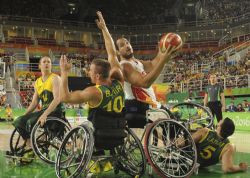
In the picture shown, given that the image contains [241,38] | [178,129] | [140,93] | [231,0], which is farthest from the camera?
[231,0]

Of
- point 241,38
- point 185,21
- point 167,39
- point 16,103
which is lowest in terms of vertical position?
point 16,103

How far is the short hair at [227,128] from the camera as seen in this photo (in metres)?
5.45

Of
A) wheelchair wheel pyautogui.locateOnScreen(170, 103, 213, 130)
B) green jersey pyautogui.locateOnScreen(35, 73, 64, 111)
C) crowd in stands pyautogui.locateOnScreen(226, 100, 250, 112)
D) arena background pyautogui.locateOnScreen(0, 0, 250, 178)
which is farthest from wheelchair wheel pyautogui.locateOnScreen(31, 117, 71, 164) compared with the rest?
arena background pyautogui.locateOnScreen(0, 0, 250, 178)

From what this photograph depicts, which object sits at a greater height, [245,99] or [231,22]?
[231,22]

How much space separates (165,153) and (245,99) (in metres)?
16.2

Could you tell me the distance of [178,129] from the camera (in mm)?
4805

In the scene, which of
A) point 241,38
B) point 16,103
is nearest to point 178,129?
point 16,103

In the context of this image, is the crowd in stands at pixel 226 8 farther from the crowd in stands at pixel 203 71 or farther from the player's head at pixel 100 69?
the player's head at pixel 100 69

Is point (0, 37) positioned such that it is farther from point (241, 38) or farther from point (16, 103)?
point (241, 38)

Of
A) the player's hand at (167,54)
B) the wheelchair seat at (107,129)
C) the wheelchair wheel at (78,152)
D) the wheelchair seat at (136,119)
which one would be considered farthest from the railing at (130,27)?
the wheelchair wheel at (78,152)

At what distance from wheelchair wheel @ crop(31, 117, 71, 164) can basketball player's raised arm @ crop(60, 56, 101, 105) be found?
1.50 metres

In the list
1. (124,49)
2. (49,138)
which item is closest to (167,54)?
(124,49)

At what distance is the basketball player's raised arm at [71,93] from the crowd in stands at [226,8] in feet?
131

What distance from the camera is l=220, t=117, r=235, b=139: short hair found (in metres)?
5.45
